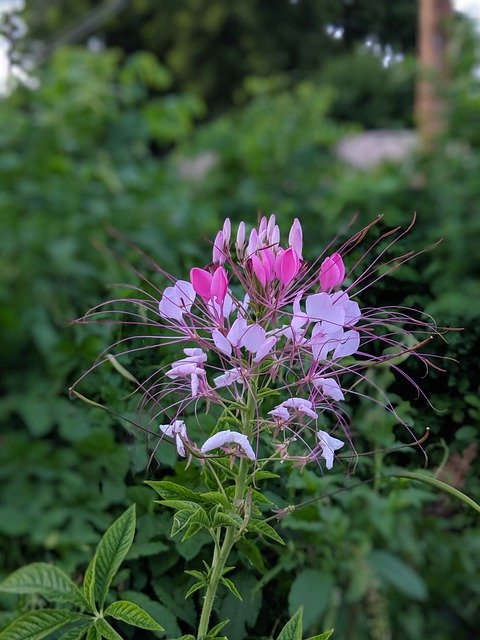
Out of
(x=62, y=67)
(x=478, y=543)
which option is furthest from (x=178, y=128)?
(x=478, y=543)

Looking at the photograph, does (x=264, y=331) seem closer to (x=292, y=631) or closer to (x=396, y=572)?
(x=292, y=631)

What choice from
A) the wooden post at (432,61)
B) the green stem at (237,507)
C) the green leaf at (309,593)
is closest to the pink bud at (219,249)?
the green stem at (237,507)

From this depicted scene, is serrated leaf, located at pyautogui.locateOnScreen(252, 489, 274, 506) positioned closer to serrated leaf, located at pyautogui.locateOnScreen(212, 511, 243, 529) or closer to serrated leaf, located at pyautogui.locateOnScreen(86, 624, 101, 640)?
serrated leaf, located at pyautogui.locateOnScreen(212, 511, 243, 529)

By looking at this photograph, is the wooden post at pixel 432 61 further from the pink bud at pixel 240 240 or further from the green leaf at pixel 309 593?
the pink bud at pixel 240 240

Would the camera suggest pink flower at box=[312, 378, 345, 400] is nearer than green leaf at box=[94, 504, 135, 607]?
Yes

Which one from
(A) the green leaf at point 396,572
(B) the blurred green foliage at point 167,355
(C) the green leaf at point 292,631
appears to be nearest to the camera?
(C) the green leaf at point 292,631

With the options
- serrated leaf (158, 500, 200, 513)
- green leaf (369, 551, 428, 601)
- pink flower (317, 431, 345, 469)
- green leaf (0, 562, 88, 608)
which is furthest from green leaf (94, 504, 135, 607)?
green leaf (369, 551, 428, 601)

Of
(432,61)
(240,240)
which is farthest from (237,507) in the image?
(432,61)
